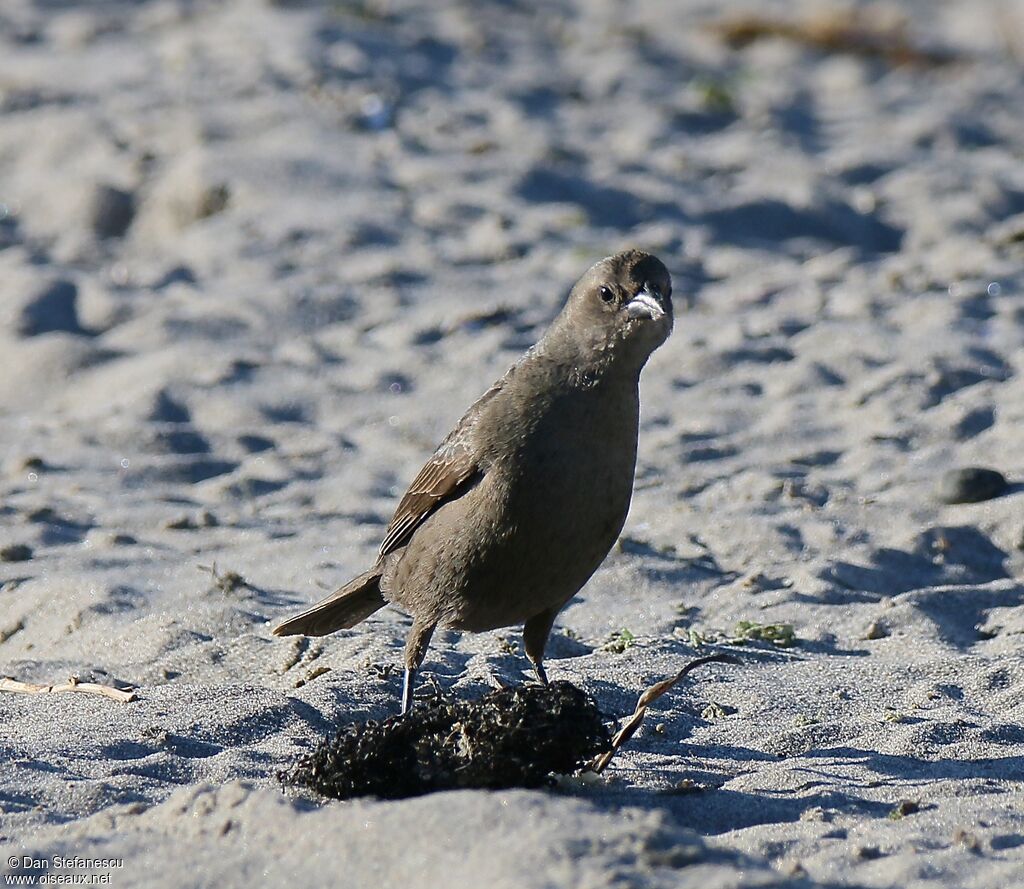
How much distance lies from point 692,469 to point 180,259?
12.4 feet

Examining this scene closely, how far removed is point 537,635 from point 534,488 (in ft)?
1.99

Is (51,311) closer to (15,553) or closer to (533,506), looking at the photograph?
(15,553)

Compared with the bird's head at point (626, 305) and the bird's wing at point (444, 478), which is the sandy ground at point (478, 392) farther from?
the bird's head at point (626, 305)

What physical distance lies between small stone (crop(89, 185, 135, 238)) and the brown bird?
511 centimetres

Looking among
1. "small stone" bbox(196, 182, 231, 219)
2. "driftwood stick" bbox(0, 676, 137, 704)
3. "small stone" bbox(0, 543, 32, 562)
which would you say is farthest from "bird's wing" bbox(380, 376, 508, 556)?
"small stone" bbox(196, 182, 231, 219)

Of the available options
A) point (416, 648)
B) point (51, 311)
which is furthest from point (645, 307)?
point (51, 311)

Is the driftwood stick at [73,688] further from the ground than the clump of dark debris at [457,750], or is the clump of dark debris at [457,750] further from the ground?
the clump of dark debris at [457,750]

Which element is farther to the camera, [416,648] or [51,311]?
[51,311]

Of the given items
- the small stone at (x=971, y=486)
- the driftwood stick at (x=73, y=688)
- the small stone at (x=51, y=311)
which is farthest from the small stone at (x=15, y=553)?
the small stone at (x=971, y=486)

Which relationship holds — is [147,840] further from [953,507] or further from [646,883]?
[953,507]

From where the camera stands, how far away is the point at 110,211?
32.4 feet

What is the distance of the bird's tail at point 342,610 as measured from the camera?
5.35 metres

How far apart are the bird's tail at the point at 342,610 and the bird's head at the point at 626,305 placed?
1130mm

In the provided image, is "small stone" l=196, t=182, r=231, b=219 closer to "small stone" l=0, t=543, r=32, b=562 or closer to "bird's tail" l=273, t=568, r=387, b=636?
"small stone" l=0, t=543, r=32, b=562
